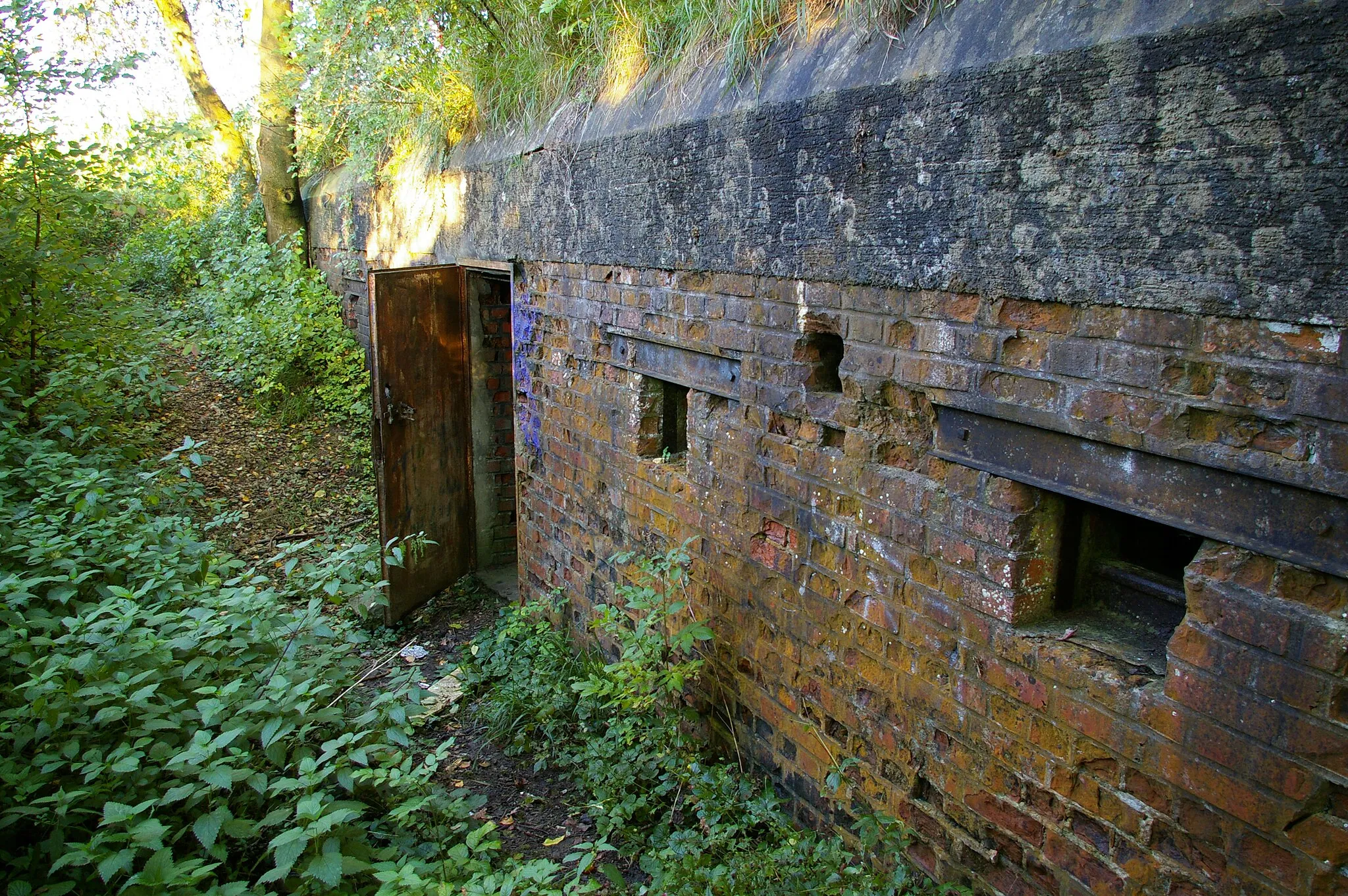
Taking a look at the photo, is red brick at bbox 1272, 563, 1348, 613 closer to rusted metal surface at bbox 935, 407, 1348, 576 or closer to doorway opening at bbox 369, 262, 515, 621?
rusted metal surface at bbox 935, 407, 1348, 576

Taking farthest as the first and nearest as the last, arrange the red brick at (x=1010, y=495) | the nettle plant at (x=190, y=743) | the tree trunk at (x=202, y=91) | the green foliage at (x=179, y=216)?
the green foliage at (x=179, y=216) < the tree trunk at (x=202, y=91) < the nettle plant at (x=190, y=743) < the red brick at (x=1010, y=495)

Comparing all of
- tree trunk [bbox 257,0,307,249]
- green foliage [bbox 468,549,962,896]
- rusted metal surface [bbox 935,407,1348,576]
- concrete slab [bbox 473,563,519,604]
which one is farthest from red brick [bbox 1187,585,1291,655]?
tree trunk [bbox 257,0,307,249]

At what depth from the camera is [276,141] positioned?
31.5 ft

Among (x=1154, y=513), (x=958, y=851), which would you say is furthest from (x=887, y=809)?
(x=1154, y=513)

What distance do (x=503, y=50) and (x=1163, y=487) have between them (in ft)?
15.7

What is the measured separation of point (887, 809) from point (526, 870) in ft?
3.76

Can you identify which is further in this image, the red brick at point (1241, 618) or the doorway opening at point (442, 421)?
the doorway opening at point (442, 421)

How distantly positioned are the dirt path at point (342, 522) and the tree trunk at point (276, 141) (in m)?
1.91

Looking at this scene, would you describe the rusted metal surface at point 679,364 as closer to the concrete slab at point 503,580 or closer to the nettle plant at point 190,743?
the nettle plant at point 190,743

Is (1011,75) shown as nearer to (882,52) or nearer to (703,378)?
(882,52)

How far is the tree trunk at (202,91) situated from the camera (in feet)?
31.4

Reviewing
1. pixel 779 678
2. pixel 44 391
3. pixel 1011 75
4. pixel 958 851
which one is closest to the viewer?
pixel 1011 75

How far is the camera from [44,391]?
5.88 m

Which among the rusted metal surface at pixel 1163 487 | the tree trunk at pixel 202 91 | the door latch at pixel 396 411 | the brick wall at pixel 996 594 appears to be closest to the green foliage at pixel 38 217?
the door latch at pixel 396 411
